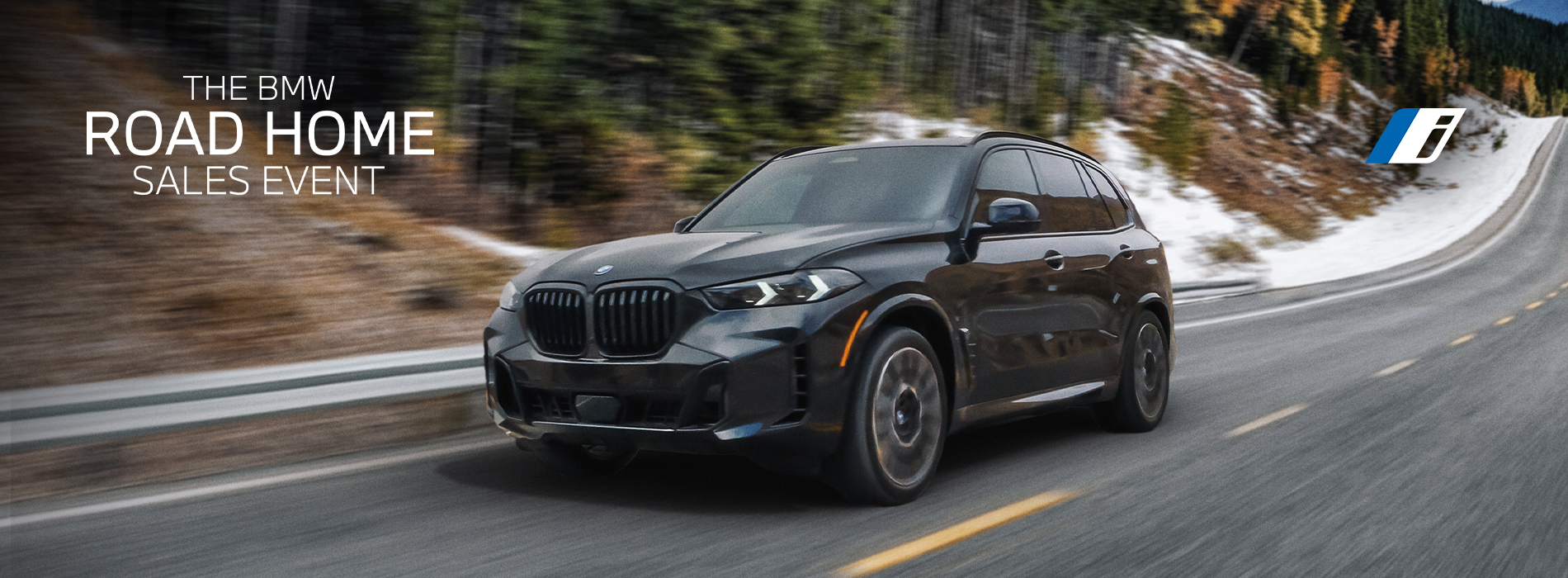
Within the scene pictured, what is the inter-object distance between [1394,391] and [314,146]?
382 inches

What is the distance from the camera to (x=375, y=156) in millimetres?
12906

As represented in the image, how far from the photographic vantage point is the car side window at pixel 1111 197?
765 cm

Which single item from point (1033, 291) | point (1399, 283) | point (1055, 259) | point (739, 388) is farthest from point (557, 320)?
point (1399, 283)

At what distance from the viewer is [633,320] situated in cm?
516

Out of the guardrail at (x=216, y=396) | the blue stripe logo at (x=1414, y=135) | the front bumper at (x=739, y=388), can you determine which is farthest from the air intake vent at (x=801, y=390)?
the blue stripe logo at (x=1414, y=135)

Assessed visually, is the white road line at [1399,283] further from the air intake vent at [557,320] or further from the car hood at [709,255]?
the air intake vent at [557,320]

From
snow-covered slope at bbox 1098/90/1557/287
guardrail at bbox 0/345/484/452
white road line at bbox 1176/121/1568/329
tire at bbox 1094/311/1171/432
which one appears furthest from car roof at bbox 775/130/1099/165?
snow-covered slope at bbox 1098/90/1557/287

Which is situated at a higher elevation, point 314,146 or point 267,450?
point 314,146

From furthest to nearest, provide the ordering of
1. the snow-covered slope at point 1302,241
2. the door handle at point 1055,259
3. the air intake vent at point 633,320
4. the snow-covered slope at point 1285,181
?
the snow-covered slope at point 1285,181 < the snow-covered slope at point 1302,241 < the door handle at point 1055,259 < the air intake vent at point 633,320

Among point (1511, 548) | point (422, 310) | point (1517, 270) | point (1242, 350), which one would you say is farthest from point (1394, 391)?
point (1517, 270)

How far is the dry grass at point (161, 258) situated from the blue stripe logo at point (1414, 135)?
53.9 meters

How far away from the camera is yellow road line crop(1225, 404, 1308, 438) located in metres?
7.66

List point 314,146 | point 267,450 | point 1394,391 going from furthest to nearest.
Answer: point 314,146 < point 1394,391 < point 267,450

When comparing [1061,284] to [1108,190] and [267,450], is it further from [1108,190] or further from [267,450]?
[267,450]
